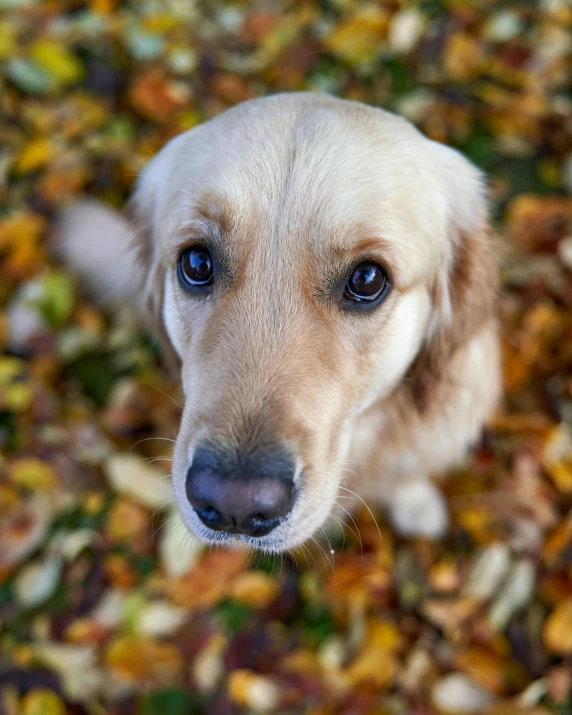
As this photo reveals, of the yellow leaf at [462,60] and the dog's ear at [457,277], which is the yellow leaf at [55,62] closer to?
the yellow leaf at [462,60]

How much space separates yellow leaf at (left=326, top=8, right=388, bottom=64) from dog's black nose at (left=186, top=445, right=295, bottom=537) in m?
3.10

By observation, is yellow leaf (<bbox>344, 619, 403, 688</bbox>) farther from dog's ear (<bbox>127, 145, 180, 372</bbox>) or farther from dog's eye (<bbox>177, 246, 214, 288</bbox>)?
dog's eye (<bbox>177, 246, 214, 288</bbox>)

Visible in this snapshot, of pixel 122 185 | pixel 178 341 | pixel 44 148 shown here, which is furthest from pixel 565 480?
pixel 44 148

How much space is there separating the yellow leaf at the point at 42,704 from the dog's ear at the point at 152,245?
1.41 meters

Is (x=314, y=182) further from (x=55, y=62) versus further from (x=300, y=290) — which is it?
(x=55, y=62)

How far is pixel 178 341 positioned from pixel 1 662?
1.68 meters

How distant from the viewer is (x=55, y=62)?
3891mm

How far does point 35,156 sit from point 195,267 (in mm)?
2240

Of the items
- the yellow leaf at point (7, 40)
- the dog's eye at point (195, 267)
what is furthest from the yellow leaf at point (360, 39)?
the dog's eye at point (195, 267)

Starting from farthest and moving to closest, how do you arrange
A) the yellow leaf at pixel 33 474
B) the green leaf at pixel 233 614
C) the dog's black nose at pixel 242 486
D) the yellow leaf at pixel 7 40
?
the yellow leaf at pixel 7 40 < the yellow leaf at pixel 33 474 < the green leaf at pixel 233 614 < the dog's black nose at pixel 242 486

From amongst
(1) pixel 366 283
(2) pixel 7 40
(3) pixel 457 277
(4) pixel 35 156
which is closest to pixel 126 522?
(1) pixel 366 283

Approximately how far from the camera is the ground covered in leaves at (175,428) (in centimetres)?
260

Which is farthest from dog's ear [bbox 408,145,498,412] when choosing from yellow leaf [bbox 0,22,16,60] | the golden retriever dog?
yellow leaf [bbox 0,22,16,60]

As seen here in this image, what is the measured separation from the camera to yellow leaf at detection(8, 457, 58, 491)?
120 inches
